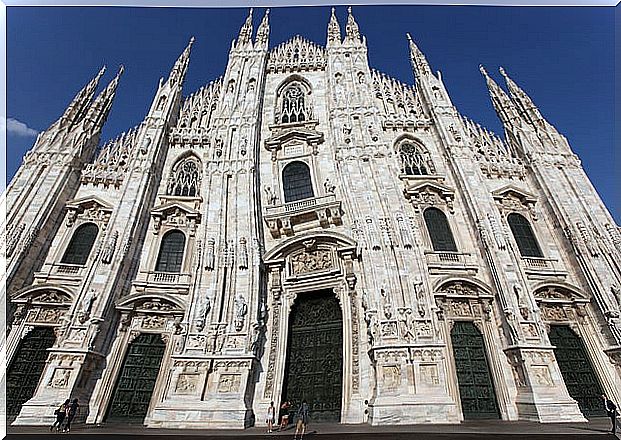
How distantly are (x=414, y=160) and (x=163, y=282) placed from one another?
11652mm

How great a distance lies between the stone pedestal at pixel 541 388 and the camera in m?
9.21

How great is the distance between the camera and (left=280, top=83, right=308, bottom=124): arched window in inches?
716

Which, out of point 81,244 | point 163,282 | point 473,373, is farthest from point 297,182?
point 473,373

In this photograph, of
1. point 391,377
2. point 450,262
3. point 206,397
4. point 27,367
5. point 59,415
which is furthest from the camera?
point 450,262

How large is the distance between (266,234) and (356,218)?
12.4 ft

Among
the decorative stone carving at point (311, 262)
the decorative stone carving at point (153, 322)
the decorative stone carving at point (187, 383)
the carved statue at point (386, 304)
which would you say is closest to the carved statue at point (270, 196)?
the decorative stone carving at point (311, 262)

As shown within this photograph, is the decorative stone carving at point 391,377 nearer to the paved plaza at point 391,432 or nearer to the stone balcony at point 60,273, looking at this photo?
the paved plaza at point 391,432

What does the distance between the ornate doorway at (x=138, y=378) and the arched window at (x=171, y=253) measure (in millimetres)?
2602

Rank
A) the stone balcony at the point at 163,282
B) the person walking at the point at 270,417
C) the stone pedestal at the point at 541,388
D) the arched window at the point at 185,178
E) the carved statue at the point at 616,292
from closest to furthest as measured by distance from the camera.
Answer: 1. the person walking at the point at 270,417
2. the stone pedestal at the point at 541,388
3. the carved statue at the point at 616,292
4. the stone balcony at the point at 163,282
5. the arched window at the point at 185,178

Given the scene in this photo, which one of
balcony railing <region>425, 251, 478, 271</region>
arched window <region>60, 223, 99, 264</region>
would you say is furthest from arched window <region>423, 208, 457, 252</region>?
arched window <region>60, 223, 99, 264</region>

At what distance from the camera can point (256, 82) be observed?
58.7ft

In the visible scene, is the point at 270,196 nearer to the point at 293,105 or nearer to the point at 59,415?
the point at 293,105

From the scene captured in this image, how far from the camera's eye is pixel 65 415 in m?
9.12

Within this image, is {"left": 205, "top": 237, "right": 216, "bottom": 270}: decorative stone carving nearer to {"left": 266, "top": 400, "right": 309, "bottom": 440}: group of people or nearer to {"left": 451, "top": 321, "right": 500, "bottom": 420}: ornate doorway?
{"left": 266, "top": 400, "right": 309, "bottom": 440}: group of people
